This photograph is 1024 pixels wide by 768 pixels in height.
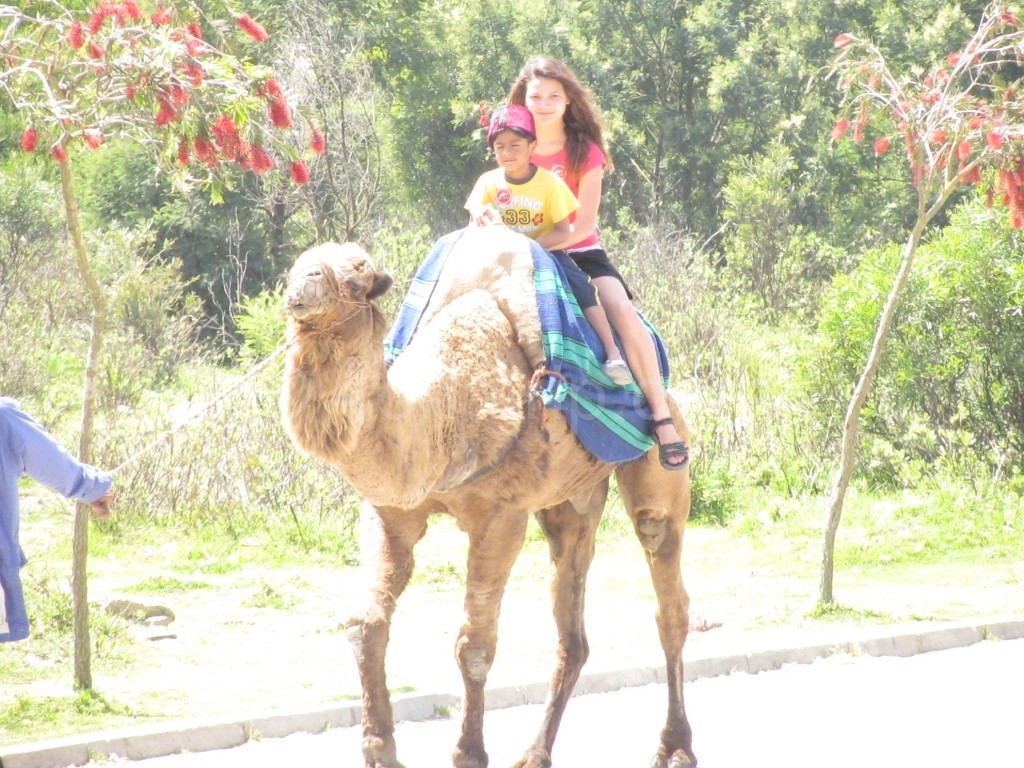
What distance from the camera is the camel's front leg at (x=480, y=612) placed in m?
5.48

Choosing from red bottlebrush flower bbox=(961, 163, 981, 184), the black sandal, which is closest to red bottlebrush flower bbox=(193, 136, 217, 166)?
the black sandal

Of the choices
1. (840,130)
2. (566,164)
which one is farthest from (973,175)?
(566,164)

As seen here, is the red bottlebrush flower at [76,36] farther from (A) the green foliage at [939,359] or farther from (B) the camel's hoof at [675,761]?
(A) the green foliage at [939,359]

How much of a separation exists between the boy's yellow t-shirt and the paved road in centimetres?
245

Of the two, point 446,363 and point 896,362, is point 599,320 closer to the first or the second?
point 446,363

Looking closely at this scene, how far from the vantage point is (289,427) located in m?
4.66

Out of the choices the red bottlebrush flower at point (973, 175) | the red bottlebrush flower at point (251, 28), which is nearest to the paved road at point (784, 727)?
the red bottlebrush flower at point (973, 175)

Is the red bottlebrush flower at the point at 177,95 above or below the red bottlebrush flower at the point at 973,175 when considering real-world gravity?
above

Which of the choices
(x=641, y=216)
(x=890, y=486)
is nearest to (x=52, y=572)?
(x=890, y=486)

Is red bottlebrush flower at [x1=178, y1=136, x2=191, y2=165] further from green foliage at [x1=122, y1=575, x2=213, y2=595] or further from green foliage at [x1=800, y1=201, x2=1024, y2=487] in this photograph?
green foliage at [x1=800, y1=201, x2=1024, y2=487]

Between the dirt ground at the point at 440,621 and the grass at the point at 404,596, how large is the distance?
2 cm

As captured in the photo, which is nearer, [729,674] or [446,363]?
[446,363]

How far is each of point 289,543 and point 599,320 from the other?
6.34 meters

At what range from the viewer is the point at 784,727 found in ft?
23.8
